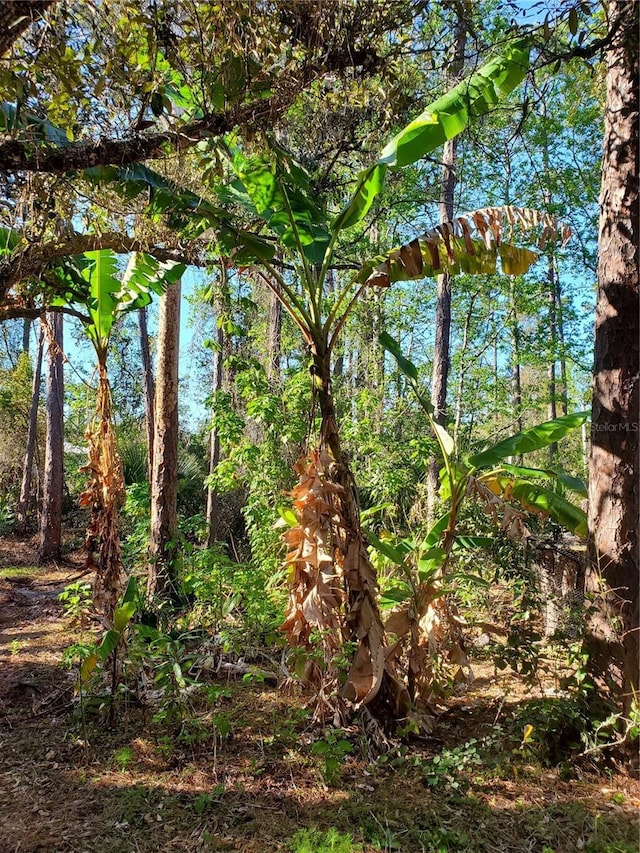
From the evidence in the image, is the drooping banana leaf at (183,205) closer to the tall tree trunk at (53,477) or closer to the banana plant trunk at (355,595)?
the banana plant trunk at (355,595)

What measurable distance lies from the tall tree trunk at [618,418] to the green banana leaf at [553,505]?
1.40 ft

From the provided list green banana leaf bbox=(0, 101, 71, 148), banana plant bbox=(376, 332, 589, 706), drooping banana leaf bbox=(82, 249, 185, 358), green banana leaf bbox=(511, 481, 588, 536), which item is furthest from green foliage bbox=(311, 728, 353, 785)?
green banana leaf bbox=(0, 101, 71, 148)

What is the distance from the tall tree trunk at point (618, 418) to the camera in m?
3.50

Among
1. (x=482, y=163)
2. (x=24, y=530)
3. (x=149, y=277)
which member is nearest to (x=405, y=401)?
(x=149, y=277)

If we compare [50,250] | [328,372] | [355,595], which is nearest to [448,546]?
[355,595]

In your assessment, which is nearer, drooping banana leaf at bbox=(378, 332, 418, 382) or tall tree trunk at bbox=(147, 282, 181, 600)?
drooping banana leaf at bbox=(378, 332, 418, 382)

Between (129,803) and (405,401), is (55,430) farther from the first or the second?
(129,803)

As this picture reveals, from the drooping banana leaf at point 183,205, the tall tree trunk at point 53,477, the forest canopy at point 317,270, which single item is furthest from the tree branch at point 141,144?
the tall tree trunk at point 53,477

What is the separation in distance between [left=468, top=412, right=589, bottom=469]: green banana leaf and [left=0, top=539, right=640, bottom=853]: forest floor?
166 cm

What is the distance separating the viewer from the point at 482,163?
1245 centimetres

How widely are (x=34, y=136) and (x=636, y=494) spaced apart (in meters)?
3.95

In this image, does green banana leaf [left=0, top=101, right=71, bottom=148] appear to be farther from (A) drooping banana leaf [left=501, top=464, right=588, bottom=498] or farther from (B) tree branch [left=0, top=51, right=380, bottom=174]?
(A) drooping banana leaf [left=501, top=464, right=588, bottom=498]

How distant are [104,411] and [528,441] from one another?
3380 mm

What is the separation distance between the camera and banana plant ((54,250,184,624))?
456 cm
